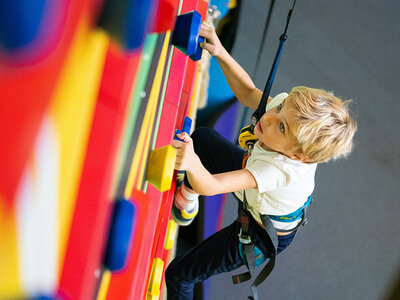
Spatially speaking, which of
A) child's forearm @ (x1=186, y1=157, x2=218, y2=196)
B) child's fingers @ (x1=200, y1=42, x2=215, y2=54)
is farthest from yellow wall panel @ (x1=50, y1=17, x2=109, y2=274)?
child's fingers @ (x1=200, y1=42, x2=215, y2=54)

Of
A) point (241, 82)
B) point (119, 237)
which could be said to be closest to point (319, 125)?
point (241, 82)

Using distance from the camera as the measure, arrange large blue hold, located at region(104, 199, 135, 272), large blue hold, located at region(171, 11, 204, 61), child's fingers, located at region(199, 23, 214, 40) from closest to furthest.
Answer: large blue hold, located at region(104, 199, 135, 272) < large blue hold, located at region(171, 11, 204, 61) < child's fingers, located at region(199, 23, 214, 40)

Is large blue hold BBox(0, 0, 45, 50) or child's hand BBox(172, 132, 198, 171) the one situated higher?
large blue hold BBox(0, 0, 45, 50)

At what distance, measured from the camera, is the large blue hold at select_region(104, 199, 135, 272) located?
0.24 m

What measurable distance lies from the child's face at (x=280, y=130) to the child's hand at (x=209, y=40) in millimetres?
160

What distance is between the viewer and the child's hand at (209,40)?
2.07 feet

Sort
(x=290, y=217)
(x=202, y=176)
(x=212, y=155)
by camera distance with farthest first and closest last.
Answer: (x=212, y=155), (x=290, y=217), (x=202, y=176)

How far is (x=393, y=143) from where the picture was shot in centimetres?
142

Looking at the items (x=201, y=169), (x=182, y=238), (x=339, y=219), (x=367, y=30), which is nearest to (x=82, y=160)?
(x=201, y=169)

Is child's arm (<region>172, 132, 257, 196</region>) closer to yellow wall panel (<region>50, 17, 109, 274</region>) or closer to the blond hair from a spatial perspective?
the blond hair

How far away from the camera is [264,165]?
0.68 metres

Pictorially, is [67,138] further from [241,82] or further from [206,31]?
[241,82]

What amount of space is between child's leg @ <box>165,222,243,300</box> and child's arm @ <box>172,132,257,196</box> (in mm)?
237

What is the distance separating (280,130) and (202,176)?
0.66 ft
